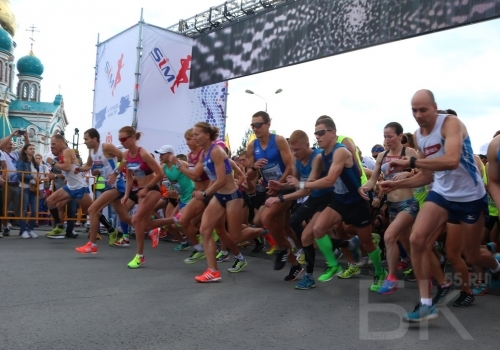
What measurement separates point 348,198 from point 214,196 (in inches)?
65.0

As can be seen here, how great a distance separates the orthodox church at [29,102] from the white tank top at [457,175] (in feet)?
230

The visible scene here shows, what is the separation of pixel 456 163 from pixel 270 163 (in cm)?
300

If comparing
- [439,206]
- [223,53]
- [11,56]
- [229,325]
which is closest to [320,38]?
[223,53]

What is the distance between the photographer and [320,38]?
11836 mm

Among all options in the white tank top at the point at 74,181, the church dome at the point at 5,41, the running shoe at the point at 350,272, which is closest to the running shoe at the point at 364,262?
the running shoe at the point at 350,272

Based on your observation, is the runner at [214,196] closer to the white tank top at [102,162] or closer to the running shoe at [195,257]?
the running shoe at [195,257]

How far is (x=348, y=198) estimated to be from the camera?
5.83 meters

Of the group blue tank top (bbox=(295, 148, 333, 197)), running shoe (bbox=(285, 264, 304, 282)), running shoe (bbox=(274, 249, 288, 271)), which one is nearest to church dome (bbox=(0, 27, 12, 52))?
A: blue tank top (bbox=(295, 148, 333, 197))

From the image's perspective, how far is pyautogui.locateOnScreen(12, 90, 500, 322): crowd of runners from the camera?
4352 mm

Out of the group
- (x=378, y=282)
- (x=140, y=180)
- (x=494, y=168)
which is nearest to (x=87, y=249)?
(x=140, y=180)

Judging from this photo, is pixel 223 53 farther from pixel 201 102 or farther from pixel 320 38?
pixel 320 38

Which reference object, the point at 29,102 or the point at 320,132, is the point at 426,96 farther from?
the point at 29,102

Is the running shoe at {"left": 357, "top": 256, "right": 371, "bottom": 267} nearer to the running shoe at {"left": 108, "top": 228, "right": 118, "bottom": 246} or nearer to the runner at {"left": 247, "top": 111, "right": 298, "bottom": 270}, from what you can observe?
the runner at {"left": 247, "top": 111, "right": 298, "bottom": 270}

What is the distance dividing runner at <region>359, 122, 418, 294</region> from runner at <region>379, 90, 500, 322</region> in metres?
0.57
